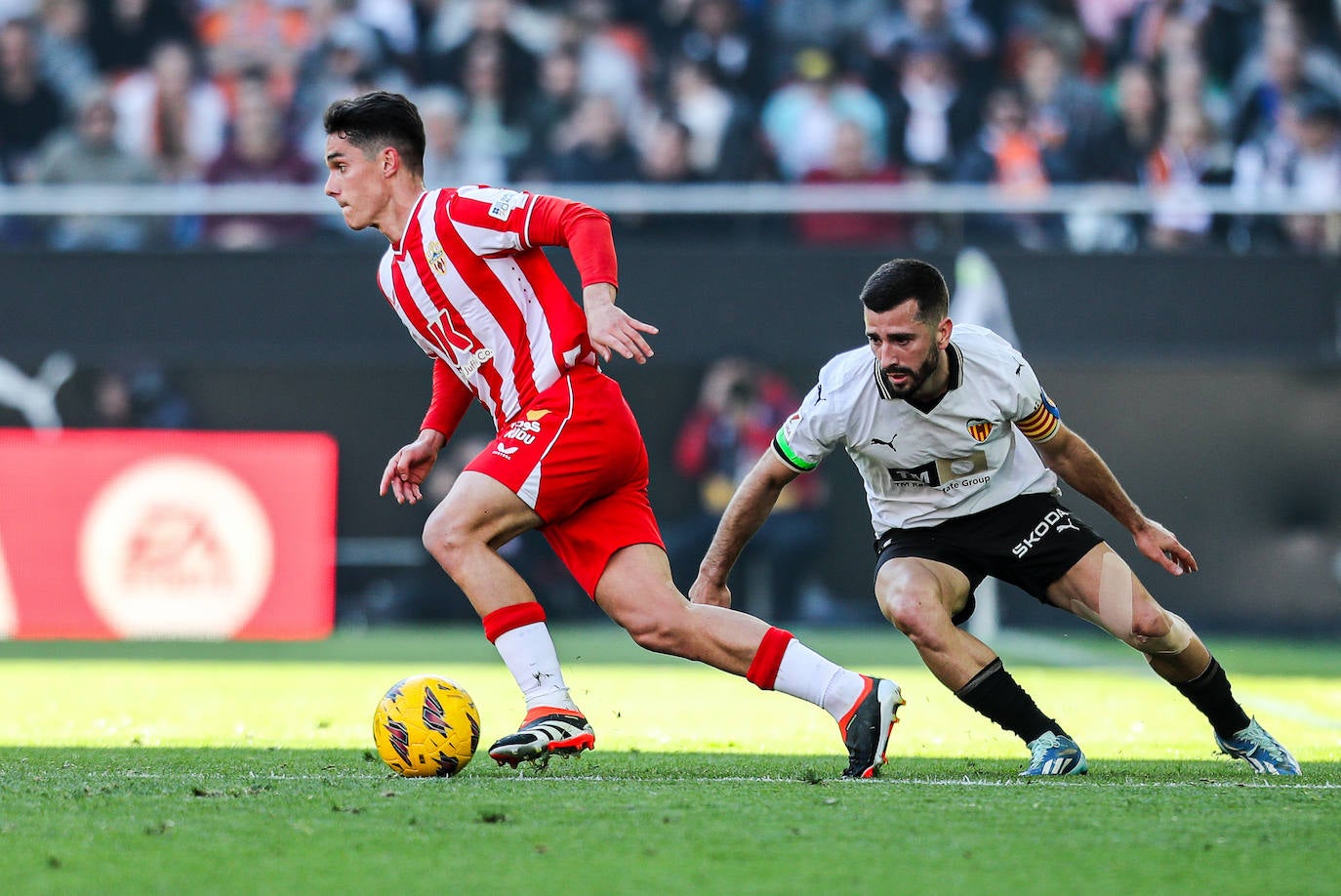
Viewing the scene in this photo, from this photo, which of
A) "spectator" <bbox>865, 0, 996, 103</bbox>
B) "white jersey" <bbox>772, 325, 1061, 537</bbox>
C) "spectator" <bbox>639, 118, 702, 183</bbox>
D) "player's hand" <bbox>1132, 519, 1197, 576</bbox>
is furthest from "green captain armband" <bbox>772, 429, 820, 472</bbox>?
"spectator" <bbox>865, 0, 996, 103</bbox>

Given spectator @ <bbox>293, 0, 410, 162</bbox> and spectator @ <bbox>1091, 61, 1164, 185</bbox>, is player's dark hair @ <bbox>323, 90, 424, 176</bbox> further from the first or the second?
spectator @ <bbox>1091, 61, 1164, 185</bbox>

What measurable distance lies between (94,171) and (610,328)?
998cm

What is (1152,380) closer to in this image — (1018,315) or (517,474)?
(1018,315)

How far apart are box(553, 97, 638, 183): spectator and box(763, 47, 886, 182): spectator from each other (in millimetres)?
1218

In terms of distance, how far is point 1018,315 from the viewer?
12562 millimetres

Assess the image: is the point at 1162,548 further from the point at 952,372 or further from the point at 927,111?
the point at 927,111

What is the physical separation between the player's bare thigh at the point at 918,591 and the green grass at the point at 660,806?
1.53 ft

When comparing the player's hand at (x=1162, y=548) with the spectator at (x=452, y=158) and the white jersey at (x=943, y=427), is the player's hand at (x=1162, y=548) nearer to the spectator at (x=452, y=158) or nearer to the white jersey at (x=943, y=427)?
the white jersey at (x=943, y=427)

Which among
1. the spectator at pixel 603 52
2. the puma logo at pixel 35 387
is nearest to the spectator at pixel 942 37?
the spectator at pixel 603 52

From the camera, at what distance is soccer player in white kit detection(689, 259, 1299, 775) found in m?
5.07

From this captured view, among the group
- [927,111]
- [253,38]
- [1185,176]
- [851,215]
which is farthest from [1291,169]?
[253,38]

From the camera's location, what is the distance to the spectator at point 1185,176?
12711 mm

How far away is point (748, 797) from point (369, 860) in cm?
122

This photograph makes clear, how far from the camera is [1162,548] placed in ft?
17.1
